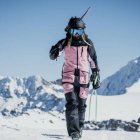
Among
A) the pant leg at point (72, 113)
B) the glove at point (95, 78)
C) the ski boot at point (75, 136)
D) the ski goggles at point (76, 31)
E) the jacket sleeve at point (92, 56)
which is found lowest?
the ski boot at point (75, 136)

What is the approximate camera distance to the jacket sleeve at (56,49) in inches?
293

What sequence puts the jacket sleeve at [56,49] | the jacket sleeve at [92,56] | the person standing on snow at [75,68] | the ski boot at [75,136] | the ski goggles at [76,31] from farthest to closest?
the jacket sleeve at [92,56], the ski goggles at [76,31], the jacket sleeve at [56,49], the person standing on snow at [75,68], the ski boot at [75,136]

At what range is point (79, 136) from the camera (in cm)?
698

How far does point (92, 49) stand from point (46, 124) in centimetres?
8720

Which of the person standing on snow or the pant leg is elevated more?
the person standing on snow

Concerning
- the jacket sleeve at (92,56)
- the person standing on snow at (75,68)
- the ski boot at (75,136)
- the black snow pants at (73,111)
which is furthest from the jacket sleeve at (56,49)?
the ski boot at (75,136)

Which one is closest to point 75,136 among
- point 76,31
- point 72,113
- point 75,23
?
point 72,113

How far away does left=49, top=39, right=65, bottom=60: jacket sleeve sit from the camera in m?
7.43

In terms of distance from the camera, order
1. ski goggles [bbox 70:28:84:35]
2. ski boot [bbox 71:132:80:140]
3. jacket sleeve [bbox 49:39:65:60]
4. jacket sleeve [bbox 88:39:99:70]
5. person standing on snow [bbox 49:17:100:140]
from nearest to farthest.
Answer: ski boot [bbox 71:132:80:140]
person standing on snow [bbox 49:17:100:140]
jacket sleeve [bbox 49:39:65:60]
ski goggles [bbox 70:28:84:35]
jacket sleeve [bbox 88:39:99:70]

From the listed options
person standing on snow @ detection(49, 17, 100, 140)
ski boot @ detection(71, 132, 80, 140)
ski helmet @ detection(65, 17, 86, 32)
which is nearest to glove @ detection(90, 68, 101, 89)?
person standing on snow @ detection(49, 17, 100, 140)

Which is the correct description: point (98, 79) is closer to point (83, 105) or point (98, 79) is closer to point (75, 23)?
point (83, 105)

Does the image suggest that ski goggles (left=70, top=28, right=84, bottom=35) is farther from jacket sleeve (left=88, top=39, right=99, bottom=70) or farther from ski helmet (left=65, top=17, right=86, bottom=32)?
jacket sleeve (left=88, top=39, right=99, bottom=70)

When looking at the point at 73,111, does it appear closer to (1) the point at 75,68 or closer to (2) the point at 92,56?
(1) the point at 75,68

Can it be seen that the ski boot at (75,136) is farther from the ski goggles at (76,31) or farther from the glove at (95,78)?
the ski goggles at (76,31)
